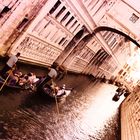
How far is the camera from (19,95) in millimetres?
21141

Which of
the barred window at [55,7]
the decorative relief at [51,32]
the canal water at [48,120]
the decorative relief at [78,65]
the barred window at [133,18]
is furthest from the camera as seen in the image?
the decorative relief at [78,65]

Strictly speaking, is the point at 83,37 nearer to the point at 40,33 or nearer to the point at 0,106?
the point at 40,33

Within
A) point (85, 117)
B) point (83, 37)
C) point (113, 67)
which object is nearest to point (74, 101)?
point (85, 117)

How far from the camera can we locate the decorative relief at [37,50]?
2755 centimetres

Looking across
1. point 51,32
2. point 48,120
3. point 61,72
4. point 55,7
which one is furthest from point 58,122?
point 61,72

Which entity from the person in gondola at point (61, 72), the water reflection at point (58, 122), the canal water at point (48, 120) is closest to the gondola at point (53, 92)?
the canal water at point (48, 120)

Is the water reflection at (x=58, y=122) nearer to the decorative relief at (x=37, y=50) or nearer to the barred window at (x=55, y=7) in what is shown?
the decorative relief at (x=37, y=50)

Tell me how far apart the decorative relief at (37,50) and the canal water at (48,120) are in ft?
16.2

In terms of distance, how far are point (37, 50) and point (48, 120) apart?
11308mm

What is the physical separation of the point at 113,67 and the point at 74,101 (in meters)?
43.0

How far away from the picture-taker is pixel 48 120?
66.4 ft

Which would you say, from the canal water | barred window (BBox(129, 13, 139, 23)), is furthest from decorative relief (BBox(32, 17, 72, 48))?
barred window (BBox(129, 13, 139, 23))

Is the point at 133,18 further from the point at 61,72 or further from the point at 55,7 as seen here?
the point at 55,7

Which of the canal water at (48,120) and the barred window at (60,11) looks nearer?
the canal water at (48,120)
